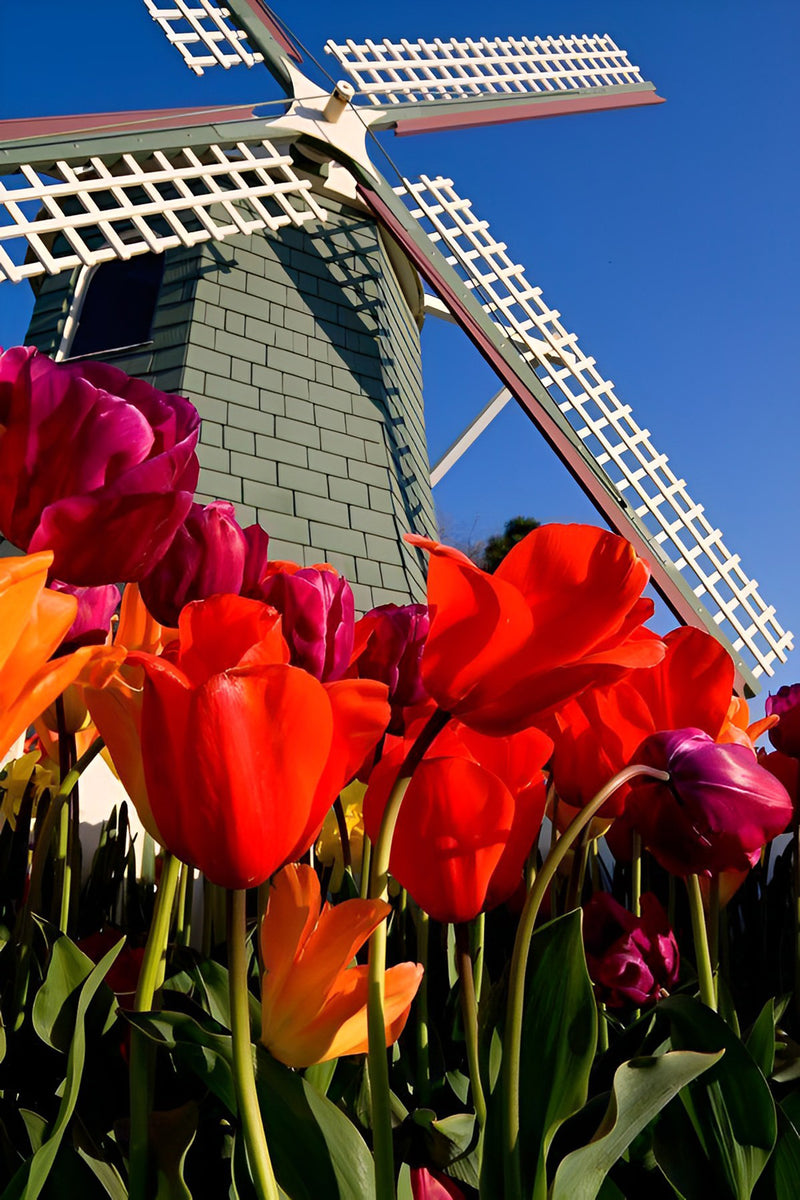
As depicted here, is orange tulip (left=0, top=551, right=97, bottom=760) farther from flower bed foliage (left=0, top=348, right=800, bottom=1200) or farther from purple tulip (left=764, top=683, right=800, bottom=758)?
purple tulip (left=764, top=683, right=800, bottom=758)

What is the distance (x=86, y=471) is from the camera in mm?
458

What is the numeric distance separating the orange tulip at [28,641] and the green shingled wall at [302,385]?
5688 mm

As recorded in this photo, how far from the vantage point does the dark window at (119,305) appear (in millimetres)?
7359

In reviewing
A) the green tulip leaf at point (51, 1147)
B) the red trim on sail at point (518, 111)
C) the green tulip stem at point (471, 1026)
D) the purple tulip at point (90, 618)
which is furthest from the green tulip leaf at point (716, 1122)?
the red trim on sail at point (518, 111)

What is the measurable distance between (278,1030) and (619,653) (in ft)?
0.82

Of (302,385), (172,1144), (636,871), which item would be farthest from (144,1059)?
(302,385)

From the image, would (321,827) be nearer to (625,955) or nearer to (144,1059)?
(144,1059)

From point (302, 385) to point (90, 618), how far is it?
6.72m

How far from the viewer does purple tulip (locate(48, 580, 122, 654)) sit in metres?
0.66

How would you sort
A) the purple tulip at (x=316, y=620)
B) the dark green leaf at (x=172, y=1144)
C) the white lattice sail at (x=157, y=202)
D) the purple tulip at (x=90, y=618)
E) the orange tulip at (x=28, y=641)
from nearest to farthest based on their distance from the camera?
the orange tulip at (x=28, y=641), the dark green leaf at (x=172, y=1144), the purple tulip at (x=316, y=620), the purple tulip at (x=90, y=618), the white lattice sail at (x=157, y=202)

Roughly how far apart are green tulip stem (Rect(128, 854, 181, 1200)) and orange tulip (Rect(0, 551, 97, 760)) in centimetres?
14

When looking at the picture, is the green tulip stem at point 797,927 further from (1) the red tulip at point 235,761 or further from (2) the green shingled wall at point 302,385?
(2) the green shingled wall at point 302,385

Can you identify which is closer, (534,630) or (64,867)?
(534,630)

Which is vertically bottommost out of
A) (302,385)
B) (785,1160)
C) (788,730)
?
(785,1160)
